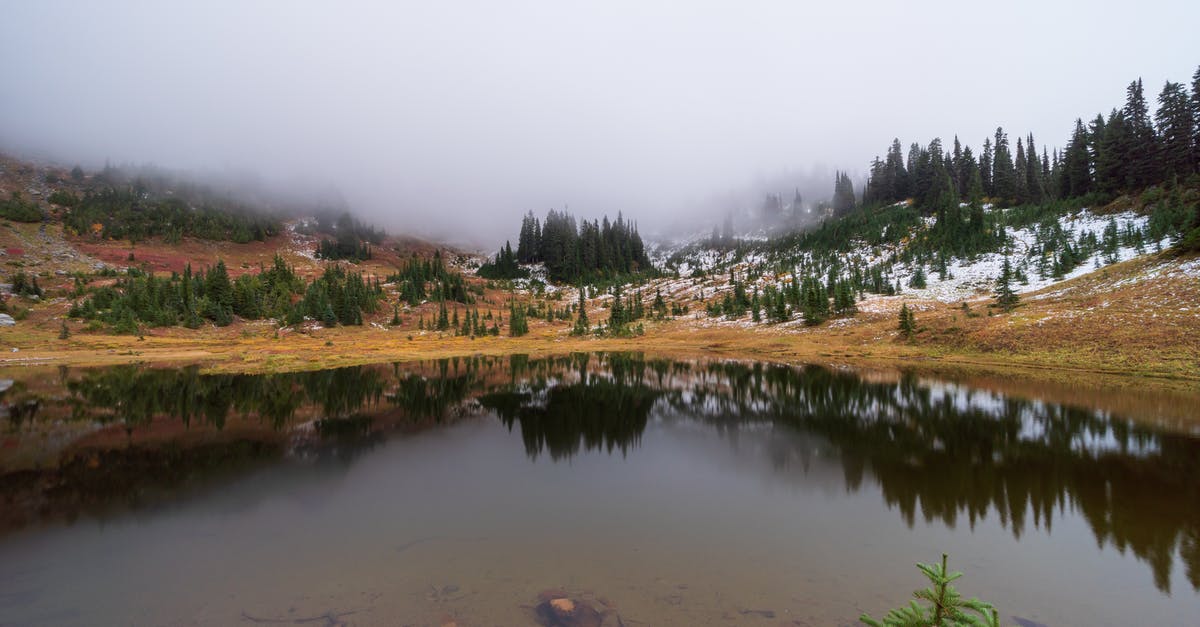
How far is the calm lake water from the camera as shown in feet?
30.1

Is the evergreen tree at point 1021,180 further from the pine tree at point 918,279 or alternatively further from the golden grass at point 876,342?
the golden grass at point 876,342

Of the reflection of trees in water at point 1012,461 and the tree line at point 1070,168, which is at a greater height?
the tree line at point 1070,168

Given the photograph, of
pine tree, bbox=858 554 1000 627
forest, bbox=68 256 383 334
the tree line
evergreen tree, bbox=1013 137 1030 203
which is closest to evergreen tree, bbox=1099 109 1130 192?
the tree line

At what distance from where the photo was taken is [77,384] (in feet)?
131

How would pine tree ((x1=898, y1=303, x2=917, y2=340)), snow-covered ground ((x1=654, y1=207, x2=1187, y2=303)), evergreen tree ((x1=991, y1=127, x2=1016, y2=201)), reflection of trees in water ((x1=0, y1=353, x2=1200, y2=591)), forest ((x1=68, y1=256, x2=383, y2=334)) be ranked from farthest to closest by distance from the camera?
evergreen tree ((x1=991, y1=127, x2=1016, y2=201)), forest ((x1=68, y1=256, x2=383, y2=334)), snow-covered ground ((x1=654, y1=207, x2=1187, y2=303)), pine tree ((x1=898, y1=303, x2=917, y2=340)), reflection of trees in water ((x1=0, y1=353, x2=1200, y2=591))

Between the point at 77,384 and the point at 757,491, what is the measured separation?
Answer: 56161mm

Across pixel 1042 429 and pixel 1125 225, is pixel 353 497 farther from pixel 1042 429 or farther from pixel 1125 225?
pixel 1125 225

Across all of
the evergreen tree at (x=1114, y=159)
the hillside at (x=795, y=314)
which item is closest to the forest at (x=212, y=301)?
the hillside at (x=795, y=314)

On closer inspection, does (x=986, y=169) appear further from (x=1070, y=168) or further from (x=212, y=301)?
(x=212, y=301)

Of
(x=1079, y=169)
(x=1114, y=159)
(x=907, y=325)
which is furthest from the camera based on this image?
(x=1079, y=169)

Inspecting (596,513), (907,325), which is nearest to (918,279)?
(907,325)

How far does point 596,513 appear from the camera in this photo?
1400 cm

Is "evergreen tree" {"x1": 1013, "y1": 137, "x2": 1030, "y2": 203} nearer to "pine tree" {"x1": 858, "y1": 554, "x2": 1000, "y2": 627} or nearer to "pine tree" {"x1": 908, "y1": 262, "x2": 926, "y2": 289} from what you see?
"pine tree" {"x1": 908, "y1": 262, "x2": 926, "y2": 289}

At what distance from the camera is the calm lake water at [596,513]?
918 cm
